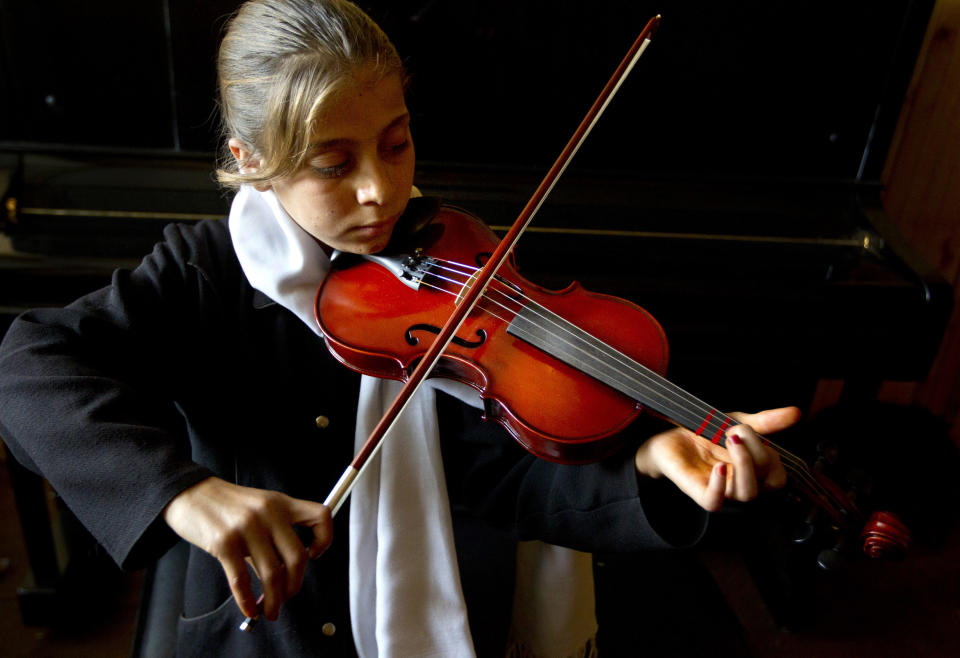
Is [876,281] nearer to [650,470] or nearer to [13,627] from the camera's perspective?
[650,470]

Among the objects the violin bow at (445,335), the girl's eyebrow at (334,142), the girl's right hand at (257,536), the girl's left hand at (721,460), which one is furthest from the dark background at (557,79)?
the girl's right hand at (257,536)

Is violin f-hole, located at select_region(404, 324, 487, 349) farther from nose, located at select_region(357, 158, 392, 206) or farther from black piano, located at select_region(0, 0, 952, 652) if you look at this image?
black piano, located at select_region(0, 0, 952, 652)

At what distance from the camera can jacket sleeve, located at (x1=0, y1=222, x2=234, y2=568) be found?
26.3 inches

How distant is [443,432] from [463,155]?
61 centimetres

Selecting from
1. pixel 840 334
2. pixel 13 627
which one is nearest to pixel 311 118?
pixel 840 334

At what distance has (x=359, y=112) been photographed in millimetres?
766

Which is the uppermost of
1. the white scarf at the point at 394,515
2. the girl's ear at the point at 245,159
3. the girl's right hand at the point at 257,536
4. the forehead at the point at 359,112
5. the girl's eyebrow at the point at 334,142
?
the forehead at the point at 359,112

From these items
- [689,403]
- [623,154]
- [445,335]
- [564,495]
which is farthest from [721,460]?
[623,154]

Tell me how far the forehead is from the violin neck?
251 mm

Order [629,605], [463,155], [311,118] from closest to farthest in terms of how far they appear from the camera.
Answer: [311,118], [629,605], [463,155]

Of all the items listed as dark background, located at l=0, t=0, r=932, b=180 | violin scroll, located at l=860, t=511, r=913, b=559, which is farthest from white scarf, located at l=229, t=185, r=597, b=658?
dark background, located at l=0, t=0, r=932, b=180

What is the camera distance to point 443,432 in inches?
40.2

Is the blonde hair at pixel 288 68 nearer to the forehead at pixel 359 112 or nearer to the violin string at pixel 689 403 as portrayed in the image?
the forehead at pixel 359 112

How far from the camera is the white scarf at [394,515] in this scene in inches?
34.3
